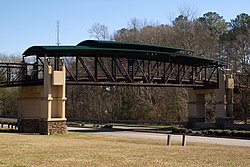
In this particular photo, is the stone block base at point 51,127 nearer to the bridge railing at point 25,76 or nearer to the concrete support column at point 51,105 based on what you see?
the concrete support column at point 51,105

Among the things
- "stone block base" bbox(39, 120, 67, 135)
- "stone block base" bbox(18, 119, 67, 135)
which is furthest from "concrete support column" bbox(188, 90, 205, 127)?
"stone block base" bbox(39, 120, 67, 135)

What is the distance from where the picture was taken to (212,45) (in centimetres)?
7012

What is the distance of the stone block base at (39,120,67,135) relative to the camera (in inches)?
1458

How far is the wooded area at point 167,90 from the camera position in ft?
218

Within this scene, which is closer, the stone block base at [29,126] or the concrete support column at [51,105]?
the concrete support column at [51,105]

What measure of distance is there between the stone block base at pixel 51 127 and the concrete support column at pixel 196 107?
20.2 m

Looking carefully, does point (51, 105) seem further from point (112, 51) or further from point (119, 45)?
point (119, 45)

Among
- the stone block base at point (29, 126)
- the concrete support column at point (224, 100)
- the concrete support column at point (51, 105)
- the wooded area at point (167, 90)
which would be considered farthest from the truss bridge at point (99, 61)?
the wooded area at point (167, 90)

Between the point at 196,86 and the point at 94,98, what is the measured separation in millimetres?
31579

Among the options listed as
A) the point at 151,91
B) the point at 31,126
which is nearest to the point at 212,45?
the point at 151,91

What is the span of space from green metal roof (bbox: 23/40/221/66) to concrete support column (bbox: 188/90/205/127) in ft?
20.2

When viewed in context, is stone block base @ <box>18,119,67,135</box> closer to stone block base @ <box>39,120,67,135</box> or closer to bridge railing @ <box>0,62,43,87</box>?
stone block base @ <box>39,120,67,135</box>

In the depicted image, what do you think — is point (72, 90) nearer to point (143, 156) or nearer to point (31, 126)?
point (31, 126)

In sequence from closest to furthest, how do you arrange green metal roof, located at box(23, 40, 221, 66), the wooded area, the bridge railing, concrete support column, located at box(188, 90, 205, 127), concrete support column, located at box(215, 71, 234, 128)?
green metal roof, located at box(23, 40, 221, 66) < the bridge railing < concrete support column, located at box(215, 71, 234, 128) < concrete support column, located at box(188, 90, 205, 127) < the wooded area
